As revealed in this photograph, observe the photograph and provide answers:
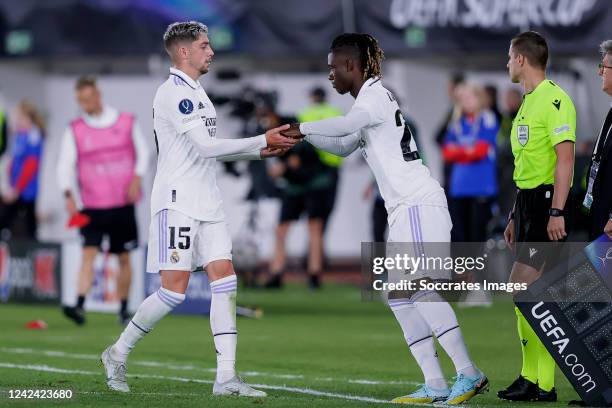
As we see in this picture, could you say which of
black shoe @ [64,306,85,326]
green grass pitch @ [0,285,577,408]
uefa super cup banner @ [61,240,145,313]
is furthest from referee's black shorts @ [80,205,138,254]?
uefa super cup banner @ [61,240,145,313]

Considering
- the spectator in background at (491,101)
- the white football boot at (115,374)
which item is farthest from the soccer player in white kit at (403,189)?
the spectator in background at (491,101)

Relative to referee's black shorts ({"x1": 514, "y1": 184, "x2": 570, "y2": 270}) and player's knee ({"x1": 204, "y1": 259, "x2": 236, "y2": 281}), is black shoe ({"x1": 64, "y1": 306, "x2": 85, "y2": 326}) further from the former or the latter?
referee's black shorts ({"x1": 514, "y1": 184, "x2": 570, "y2": 270})

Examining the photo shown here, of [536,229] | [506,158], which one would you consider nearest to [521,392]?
[536,229]

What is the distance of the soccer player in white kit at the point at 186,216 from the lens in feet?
29.2

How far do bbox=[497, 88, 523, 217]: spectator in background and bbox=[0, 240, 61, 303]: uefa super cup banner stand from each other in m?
5.49

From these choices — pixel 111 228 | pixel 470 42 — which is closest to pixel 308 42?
pixel 470 42

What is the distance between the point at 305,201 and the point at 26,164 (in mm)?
3966

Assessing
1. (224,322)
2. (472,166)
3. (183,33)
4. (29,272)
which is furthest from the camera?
(29,272)

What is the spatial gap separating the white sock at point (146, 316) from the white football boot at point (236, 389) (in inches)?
23.7

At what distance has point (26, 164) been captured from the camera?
65.0ft

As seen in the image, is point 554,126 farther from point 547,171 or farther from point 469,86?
point 469,86

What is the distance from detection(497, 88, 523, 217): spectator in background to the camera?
1733cm

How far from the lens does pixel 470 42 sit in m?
18.2

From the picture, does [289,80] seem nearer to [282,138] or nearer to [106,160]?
[106,160]
